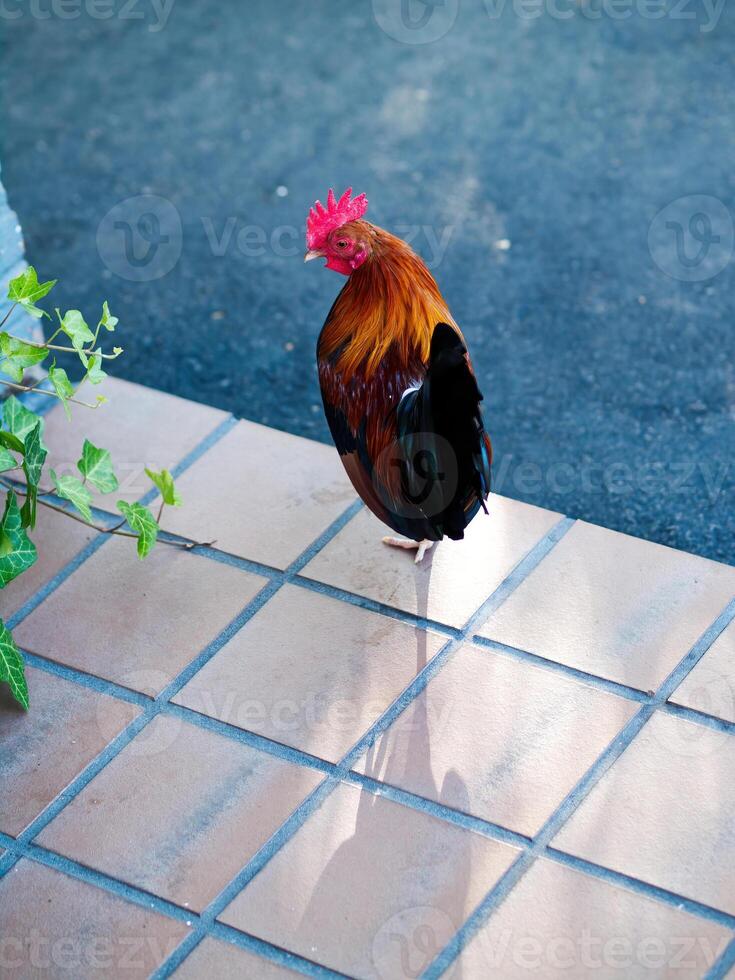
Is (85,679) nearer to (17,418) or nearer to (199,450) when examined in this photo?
(17,418)


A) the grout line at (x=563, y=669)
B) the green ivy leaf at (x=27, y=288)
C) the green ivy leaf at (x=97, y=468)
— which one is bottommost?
the grout line at (x=563, y=669)

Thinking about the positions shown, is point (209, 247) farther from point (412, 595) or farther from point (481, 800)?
point (481, 800)

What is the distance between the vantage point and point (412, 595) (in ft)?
9.92

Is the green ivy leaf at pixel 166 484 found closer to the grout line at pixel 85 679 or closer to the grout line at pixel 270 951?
the grout line at pixel 85 679

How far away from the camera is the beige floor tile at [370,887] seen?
2.30m

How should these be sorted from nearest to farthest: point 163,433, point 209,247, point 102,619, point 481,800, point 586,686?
point 481,800, point 586,686, point 102,619, point 163,433, point 209,247

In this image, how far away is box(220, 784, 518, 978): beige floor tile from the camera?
230cm

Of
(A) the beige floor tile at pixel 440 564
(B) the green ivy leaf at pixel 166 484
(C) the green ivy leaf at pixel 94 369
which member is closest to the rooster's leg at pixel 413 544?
(A) the beige floor tile at pixel 440 564

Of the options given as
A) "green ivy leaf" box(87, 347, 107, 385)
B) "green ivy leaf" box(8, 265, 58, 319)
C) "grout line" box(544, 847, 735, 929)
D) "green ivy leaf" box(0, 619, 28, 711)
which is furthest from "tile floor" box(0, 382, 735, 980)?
"green ivy leaf" box(8, 265, 58, 319)

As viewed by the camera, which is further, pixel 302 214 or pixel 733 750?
pixel 302 214

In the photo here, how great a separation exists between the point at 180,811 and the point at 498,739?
0.73 meters

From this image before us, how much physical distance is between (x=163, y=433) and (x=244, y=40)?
3.05 metres

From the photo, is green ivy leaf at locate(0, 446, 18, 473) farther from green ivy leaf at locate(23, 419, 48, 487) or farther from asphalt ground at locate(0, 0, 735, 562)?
asphalt ground at locate(0, 0, 735, 562)

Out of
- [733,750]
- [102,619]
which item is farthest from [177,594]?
[733,750]
